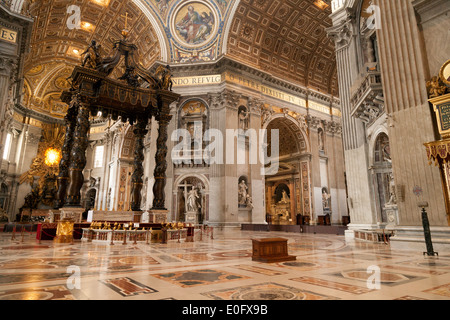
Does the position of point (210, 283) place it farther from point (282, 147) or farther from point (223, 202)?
point (282, 147)

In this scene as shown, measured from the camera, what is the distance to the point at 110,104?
38.8 ft

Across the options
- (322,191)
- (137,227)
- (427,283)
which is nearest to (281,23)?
(322,191)

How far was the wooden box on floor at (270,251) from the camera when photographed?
5002mm

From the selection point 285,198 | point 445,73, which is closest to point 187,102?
point 285,198

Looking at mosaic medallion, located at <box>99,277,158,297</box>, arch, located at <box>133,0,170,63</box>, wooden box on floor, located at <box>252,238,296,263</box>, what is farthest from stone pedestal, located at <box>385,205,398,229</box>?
arch, located at <box>133,0,170,63</box>

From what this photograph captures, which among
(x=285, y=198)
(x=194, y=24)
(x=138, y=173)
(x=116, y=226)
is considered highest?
(x=194, y=24)

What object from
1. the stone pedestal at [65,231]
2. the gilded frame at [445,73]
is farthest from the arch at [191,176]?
the gilded frame at [445,73]

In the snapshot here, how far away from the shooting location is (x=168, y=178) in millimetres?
18422

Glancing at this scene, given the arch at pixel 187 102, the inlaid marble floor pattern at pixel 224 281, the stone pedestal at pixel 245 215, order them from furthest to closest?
the arch at pixel 187 102 → the stone pedestal at pixel 245 215 → the inlaid marble floor pattern at pixel 224 281

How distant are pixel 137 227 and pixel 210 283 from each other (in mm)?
6926

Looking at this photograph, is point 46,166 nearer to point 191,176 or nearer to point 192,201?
A: point 191,176

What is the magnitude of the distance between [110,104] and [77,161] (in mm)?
3272

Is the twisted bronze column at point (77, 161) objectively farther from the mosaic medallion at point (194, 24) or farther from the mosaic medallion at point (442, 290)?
the mosaic medallion at point (194, 24)

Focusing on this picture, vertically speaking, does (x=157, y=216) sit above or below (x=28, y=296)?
above
